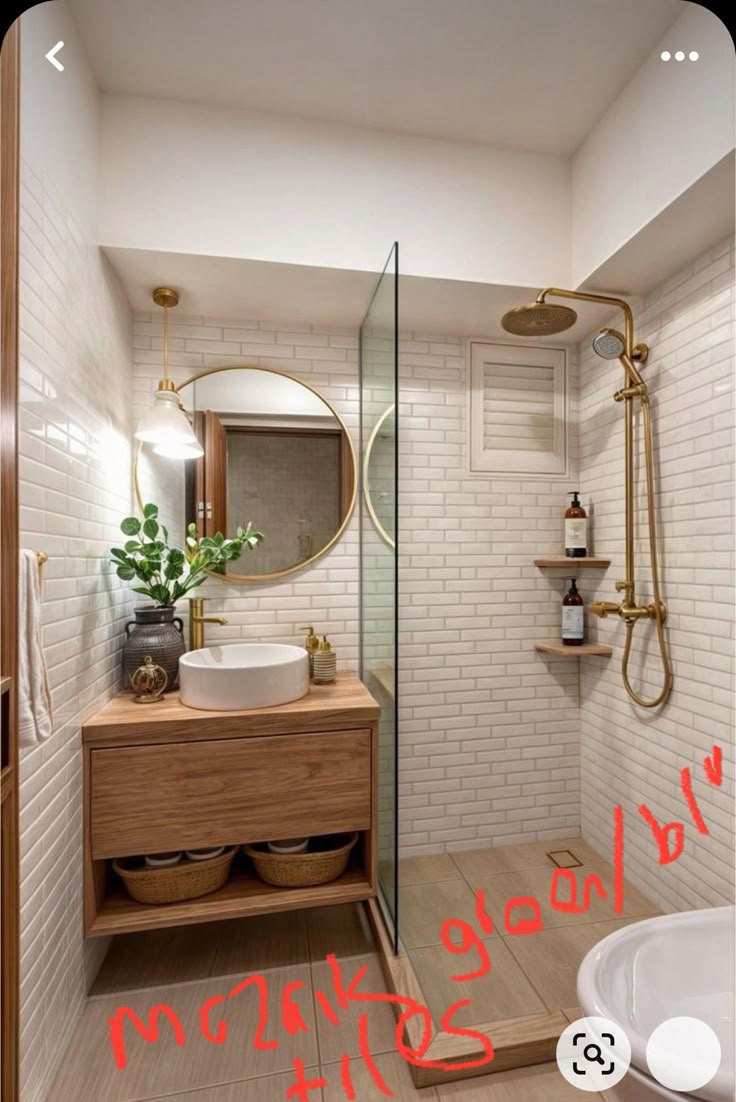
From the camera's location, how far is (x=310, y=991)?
152 centimetres

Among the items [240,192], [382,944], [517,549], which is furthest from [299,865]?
[240,192]

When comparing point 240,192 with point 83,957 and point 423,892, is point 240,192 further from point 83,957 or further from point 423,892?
point 423,892

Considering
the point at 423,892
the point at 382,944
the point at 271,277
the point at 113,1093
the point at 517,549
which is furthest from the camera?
the point at 517,549

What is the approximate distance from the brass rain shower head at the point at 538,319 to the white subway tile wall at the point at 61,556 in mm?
1304

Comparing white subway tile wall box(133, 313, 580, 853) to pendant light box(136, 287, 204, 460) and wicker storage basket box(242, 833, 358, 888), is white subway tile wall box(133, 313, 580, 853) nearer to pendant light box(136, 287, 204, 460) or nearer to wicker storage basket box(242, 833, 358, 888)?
pendant light box(136, 287, 204, 460)

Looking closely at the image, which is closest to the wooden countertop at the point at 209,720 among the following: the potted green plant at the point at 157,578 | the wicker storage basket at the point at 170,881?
the potted green plant at the point at 157,578

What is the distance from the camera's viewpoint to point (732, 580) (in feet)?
4.93

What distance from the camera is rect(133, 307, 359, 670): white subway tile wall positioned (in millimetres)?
2021

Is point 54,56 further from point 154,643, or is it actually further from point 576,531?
point 576,531

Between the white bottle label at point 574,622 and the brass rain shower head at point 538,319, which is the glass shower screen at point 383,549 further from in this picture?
the white bottle label at point 574,622

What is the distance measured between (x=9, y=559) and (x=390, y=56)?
164 cm

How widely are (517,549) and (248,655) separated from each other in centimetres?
118

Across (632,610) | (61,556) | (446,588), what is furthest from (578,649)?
(61,556)

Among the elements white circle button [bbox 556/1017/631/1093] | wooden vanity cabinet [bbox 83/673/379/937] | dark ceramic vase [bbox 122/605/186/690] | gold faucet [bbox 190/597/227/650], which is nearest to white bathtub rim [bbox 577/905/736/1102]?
white circle button [bbox 556/1017/631/1093]
